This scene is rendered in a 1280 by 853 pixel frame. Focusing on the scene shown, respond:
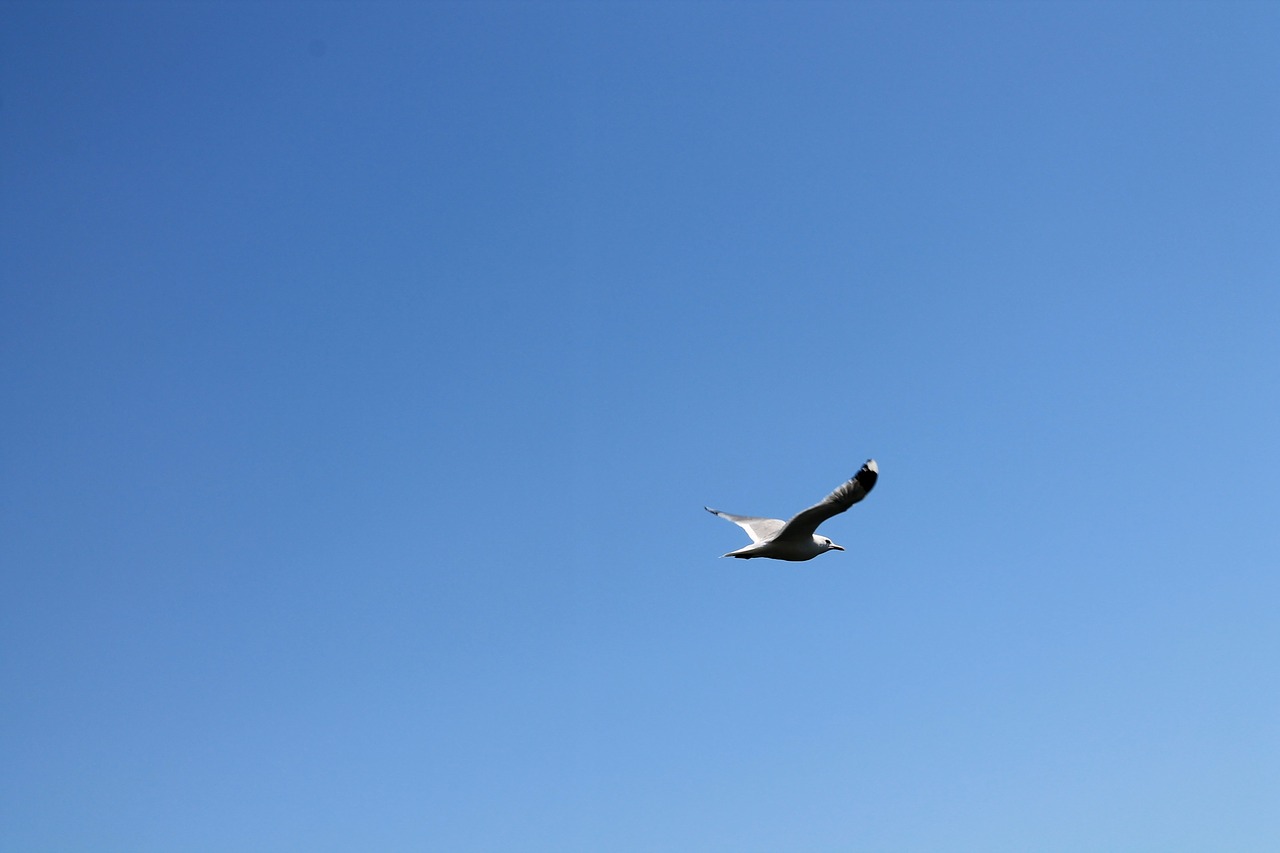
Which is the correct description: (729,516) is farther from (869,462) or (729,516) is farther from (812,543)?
(869,462)

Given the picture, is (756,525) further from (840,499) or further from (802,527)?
(840,499)

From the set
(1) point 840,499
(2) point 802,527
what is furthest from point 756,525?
(1) point 840,499

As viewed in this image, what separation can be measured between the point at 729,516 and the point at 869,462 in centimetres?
1213

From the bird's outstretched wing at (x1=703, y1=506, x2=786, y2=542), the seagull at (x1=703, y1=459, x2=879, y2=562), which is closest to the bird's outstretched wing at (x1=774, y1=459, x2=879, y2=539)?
the seagull at (x1=703, y1=459, x2=879, y2=562)

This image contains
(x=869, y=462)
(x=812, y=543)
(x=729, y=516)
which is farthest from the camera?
(x=729, y=516)

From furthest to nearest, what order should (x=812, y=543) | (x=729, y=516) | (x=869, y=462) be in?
(x=729, y=516) < (x=812, y=543) < (x=869, y=462)

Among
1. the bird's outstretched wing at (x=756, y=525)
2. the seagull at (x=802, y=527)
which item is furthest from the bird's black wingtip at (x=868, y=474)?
the bird's outstretched wing at (x=756, y=525)

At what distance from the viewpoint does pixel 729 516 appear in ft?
146

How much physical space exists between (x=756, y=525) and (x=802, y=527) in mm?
5785

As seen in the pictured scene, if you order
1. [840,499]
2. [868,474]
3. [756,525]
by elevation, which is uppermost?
[756,525]

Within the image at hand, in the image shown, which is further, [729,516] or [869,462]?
[729,516]

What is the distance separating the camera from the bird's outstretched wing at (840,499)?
108 feet

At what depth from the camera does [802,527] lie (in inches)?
1452

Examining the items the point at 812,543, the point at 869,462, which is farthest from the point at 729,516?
the point at 869,462
